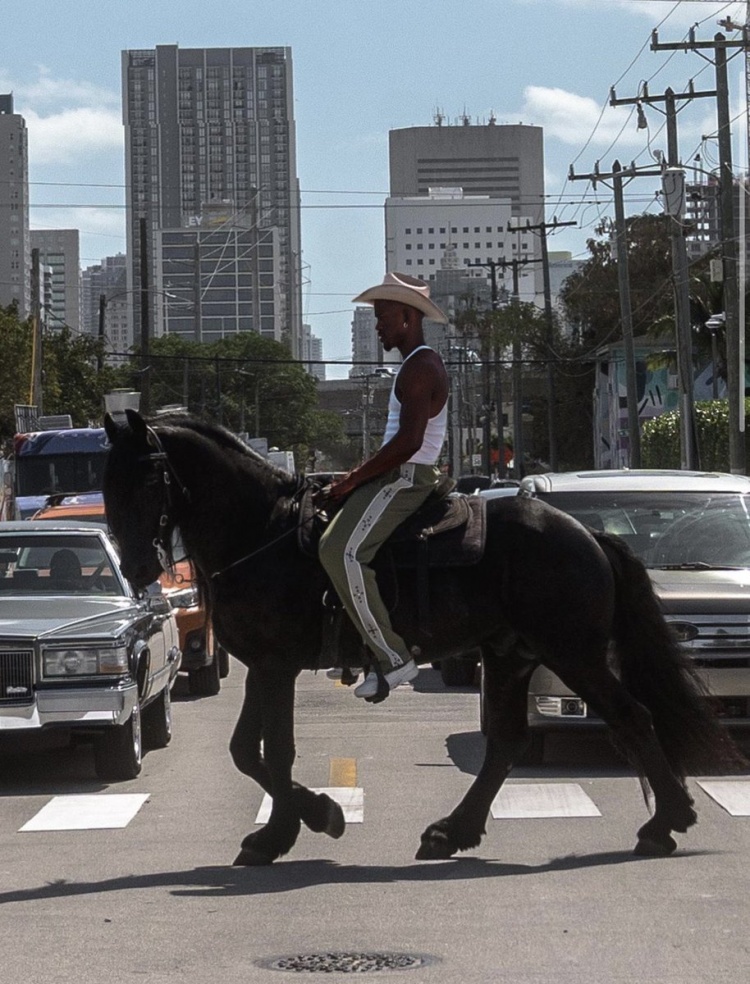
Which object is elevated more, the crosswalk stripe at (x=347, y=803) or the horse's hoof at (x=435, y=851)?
the horse's hoof at (x=435, y=851)

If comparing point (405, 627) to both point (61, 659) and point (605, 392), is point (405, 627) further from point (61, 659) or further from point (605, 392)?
point (605, 392)

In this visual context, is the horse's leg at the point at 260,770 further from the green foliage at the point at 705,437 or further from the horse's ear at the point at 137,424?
the green foliage at the point at 705,437

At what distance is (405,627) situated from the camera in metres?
8.28

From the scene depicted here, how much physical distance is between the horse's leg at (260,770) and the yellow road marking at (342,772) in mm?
2619

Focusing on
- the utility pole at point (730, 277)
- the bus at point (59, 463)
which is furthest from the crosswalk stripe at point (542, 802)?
the bus at point (59, 463)

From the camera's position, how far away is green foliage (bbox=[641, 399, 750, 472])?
47406mm

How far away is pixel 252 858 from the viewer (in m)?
8.27

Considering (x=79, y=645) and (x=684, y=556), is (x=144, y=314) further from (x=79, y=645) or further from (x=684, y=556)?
(x=79, y=645)

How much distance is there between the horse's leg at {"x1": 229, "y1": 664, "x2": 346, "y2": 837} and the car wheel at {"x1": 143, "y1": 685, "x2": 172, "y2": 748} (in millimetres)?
4806

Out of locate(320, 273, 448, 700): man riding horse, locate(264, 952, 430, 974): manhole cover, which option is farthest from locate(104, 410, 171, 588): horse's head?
locate(264, 952, 430, 974): manhole cover

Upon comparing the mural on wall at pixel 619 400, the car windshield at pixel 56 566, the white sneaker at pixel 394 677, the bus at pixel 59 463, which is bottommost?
the white sneaker at pixel 394 677

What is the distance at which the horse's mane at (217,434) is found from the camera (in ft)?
27.8

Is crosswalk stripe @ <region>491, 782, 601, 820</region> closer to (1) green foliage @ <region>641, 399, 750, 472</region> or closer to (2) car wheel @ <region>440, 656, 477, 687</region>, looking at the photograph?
(2) car wheel @ <region>440, 656, 477, 687</region>

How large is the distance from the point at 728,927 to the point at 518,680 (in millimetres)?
2222
